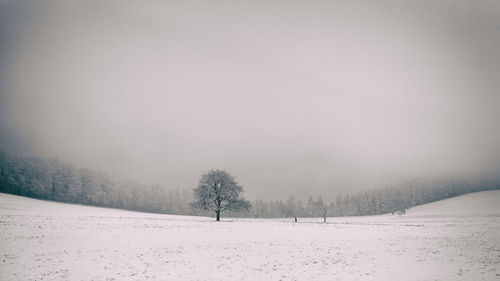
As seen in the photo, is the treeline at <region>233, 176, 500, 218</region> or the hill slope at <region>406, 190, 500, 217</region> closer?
the hill slope at <region>406, 190, 500, 217</region>

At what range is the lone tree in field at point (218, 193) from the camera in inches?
2125

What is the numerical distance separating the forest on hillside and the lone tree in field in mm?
20422

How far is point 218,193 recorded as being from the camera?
54312mm

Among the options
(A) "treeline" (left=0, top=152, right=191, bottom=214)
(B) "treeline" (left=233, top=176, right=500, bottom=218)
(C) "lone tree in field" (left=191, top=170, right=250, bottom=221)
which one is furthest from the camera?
(B) "treeline" (left=233, top=176, right=500, bottom=218)

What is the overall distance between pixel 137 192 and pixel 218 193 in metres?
59.5

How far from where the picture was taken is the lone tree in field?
177ft

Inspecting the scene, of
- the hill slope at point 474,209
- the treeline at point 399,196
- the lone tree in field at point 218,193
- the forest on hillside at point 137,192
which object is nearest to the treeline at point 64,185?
the forest on hillside at point 137,192

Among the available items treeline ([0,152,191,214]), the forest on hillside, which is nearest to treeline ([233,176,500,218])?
the forest on hillside

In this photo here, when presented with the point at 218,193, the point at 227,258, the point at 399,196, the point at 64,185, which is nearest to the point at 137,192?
the point at 64,185

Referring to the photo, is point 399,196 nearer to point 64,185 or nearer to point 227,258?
point 227,258

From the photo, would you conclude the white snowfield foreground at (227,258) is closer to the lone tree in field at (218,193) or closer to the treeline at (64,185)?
the lone tree in field at (218,193)

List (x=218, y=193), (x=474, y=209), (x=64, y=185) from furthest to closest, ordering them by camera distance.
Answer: (x=64, y=185) → (x=474, y=209) → (x=218, y=193)

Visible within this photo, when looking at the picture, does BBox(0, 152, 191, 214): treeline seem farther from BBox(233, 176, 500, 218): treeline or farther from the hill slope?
the hill slope

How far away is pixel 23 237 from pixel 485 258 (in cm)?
3601
